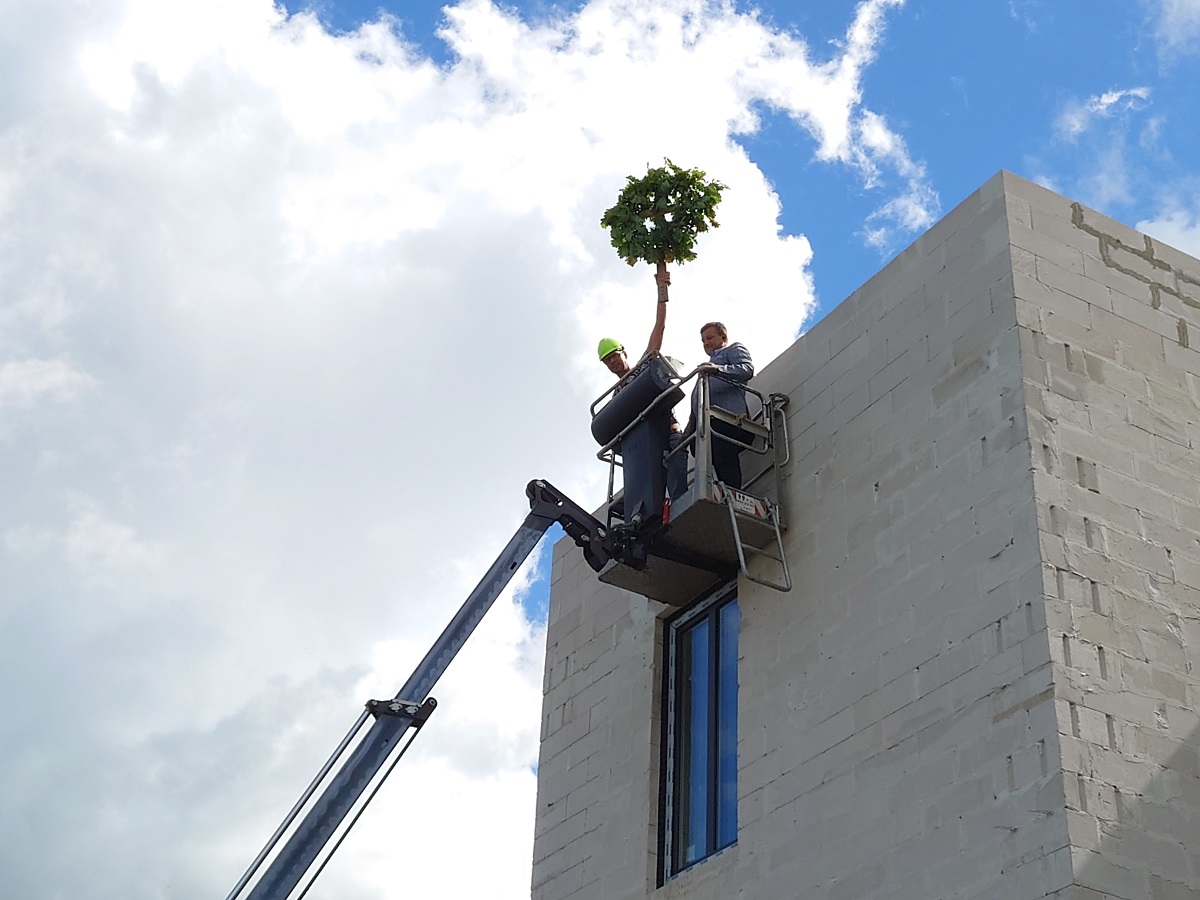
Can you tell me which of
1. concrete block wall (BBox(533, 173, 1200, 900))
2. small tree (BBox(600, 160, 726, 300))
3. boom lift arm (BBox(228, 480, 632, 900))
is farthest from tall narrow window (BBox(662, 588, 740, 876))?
small tree (BBox(600, 160, 726, 300))

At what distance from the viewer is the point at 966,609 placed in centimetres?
1052

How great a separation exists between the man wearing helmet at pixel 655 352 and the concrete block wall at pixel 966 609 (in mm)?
869

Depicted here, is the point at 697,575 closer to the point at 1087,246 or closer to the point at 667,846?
the point at 667,846

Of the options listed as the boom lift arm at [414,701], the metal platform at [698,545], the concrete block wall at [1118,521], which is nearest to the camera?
the concrete block wall at [1118,521]

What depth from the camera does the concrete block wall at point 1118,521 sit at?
9.41 m

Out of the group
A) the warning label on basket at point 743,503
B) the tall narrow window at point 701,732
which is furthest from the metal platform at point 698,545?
the tall narrow window at point 701,732

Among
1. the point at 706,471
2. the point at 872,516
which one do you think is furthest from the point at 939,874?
the point at 706,471

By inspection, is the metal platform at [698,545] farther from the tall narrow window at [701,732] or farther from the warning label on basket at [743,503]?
the tall narrow window at [701,732]

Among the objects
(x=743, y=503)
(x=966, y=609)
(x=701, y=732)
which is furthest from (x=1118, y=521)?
(x=701, y=732)

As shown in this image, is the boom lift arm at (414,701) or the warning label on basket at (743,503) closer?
the boom lift arm at (414,701)

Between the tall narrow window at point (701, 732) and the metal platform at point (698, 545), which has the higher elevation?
the metal platform at point (698, 545)

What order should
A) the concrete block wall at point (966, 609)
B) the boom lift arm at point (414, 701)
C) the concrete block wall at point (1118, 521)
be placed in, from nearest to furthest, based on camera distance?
the concrete block wall at point (1118, 521), the concrete block wall at point (966, 609), the boom lift arm at point (414, 701)

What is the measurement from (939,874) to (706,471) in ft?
12.5

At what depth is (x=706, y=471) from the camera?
1258cm
